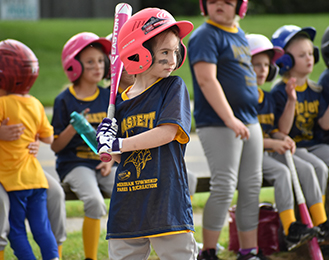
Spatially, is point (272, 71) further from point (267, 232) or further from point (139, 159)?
point (139, 159)

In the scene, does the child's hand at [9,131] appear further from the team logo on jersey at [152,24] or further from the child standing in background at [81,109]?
the team logo on jersey at [152,24]

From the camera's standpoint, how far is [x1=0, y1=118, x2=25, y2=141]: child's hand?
10.4 feet

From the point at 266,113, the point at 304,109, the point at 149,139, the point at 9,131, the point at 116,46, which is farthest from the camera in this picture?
the point at 304,109

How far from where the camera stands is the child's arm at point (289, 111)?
161 inches

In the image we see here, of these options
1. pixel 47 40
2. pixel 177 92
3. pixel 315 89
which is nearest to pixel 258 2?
pixel 47 40

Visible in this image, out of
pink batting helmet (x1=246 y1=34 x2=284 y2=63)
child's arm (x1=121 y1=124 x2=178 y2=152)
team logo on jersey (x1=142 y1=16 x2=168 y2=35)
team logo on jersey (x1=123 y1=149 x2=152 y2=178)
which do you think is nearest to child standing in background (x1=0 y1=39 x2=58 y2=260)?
team logo on jersey (x1=123 y1=149 x2=152 y2=178)

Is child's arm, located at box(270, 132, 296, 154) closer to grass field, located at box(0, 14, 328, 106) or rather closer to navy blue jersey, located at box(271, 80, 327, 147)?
navy blue jersey, located at box(271, 80, 327, 147)

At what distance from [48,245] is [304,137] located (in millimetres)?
2504

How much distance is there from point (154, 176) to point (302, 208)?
5.83 feet

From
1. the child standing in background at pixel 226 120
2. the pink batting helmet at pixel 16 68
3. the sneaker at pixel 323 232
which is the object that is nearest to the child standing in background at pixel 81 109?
the pink batting helmet at pixel 16 68

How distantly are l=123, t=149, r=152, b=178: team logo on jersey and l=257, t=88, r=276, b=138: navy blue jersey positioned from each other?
2033 millimetres

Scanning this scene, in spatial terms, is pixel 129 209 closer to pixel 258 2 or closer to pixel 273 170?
pixel 273 170

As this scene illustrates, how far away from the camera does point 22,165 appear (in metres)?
3.24

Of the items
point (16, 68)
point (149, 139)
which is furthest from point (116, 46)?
point (16, 68)
